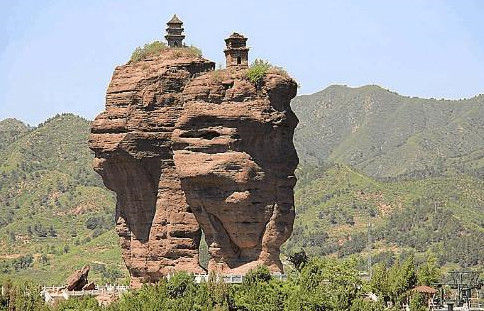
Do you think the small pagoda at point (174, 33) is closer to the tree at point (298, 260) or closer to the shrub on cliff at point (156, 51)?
the shrub on cliff at point (156, 51)

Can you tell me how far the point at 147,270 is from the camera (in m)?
83.9

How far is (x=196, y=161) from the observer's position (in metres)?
78.8

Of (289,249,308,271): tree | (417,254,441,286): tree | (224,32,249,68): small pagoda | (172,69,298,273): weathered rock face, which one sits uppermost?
(224,32,249,68): small pagoda

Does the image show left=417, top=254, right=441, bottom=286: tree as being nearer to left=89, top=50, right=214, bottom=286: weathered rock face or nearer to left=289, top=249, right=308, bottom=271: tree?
left=289, top=249, right=308, bottom=271: tree

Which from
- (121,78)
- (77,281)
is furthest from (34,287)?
(121,78)

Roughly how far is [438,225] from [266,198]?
119m

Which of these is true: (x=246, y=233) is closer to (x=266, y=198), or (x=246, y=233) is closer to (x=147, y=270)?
(x=266, y=198)

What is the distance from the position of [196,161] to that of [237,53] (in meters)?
7.42

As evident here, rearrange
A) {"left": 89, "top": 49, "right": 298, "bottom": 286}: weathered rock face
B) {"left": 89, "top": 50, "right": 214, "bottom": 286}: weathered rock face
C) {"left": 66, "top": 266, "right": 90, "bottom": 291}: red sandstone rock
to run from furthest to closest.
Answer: {"left": 66, "top": 266, "right": 90, "bottom": 291}: red sandstone rock
{"left": 89, "top": 50, "right": 214, "bottom": 286}: weathered rock face
{"left": 89, "top": 49, "right": 298, "bottom": 286}: weathered rock face

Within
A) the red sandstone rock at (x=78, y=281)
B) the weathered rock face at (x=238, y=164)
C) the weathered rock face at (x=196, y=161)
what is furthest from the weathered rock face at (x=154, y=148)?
the red sandstone rock at (x=78, y=281)

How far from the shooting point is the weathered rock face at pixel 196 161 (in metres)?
78.2

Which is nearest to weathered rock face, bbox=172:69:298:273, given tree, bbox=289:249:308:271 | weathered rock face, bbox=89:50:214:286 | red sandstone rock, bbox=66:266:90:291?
weathered rock face, bbox=89:50:214:286

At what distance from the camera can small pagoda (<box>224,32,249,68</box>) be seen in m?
80.9

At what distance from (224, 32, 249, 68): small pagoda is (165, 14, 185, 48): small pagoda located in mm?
6311
